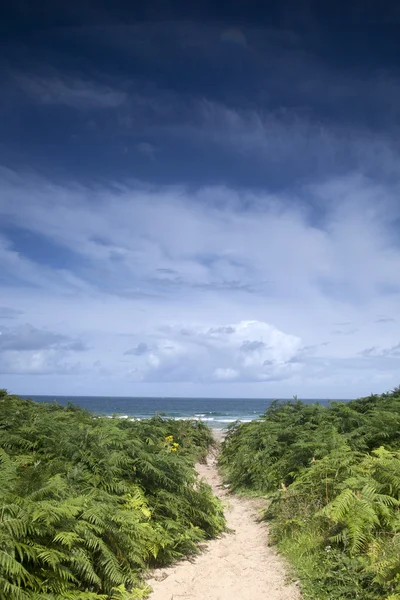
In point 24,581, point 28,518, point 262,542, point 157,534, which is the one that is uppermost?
point 28,518

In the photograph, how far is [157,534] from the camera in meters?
7.26

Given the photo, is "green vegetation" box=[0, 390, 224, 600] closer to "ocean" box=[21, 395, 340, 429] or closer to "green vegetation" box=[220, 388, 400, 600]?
"green vegetation" box=[220, 388, 400, 600]

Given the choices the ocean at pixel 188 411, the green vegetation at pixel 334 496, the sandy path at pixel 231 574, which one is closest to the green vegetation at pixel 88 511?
the sandy path at pixel 231 574

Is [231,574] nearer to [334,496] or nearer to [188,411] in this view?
[334,496]

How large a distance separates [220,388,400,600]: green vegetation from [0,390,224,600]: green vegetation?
1.79 metres

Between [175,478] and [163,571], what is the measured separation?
1.72m

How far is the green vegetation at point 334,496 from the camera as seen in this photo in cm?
608

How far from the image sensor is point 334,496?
8.42 metres

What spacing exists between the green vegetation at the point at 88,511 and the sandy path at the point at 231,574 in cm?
27

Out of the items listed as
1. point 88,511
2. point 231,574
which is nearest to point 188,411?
point 231,574

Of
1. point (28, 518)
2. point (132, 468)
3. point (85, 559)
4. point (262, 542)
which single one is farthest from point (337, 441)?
point (28, 518)

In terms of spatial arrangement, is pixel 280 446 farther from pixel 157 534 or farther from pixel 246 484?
pixel 157 534

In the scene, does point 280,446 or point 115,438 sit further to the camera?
point 280,446

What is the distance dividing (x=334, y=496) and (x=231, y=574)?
2336mm
